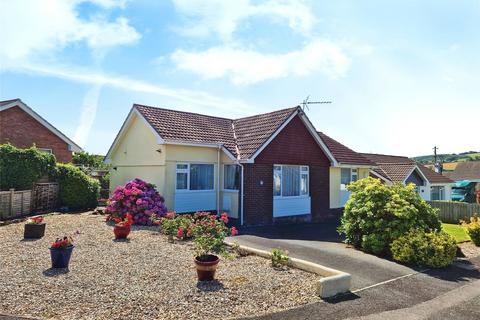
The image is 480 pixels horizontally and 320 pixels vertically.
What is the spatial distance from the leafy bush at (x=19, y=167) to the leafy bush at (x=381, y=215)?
46.6 ft

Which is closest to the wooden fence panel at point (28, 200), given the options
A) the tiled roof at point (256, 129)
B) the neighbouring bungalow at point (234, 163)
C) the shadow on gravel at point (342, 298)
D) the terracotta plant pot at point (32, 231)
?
the neighbouring bungalow at point (234, 163)

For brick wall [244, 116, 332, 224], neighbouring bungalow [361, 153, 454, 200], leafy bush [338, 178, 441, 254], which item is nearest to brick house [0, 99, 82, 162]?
brick wall [244, 116, 332, 224]

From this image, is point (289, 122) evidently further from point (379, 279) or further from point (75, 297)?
point (75, 297)

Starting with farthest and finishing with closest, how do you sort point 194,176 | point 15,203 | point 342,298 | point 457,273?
1. point 194,176
2. point 15,203
3. point 457,273
4. point 342,298

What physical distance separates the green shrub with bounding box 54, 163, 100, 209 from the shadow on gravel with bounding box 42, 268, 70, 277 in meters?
11.0

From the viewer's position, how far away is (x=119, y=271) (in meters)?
7.78

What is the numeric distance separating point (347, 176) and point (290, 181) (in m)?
5.50

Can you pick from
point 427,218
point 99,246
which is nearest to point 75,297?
point 99,246

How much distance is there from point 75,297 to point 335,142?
65.0 feet

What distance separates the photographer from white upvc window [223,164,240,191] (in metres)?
16.4

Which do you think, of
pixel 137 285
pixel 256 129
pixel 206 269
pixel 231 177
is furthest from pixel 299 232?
pixel 137 285

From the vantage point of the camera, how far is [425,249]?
978 centimetres

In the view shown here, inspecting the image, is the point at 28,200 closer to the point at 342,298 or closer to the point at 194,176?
the point at 194,176

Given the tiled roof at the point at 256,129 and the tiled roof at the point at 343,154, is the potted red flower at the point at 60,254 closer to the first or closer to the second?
the tiled roof at the point at 256,129
